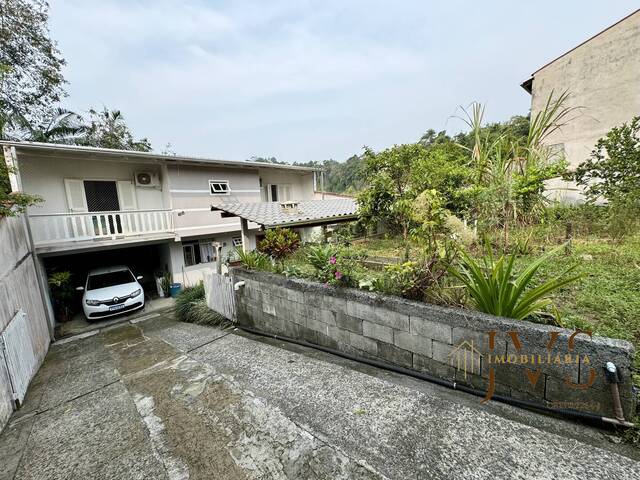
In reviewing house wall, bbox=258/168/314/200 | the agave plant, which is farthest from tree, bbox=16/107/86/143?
the agave plant

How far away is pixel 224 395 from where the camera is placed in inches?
132

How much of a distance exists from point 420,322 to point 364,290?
2.86 ft

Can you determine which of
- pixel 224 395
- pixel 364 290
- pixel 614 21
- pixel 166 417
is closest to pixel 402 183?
pixel 364 290

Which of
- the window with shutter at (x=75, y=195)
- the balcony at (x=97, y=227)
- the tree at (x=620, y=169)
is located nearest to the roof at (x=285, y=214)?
the balcony at (x=97, y=227)

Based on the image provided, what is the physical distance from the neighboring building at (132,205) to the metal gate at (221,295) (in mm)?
1082

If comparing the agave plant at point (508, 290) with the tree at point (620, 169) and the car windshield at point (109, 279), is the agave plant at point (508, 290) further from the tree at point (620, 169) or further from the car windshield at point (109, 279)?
the car windshield at point (109, 279)

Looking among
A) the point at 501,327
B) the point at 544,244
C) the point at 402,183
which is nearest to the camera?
the point at 501,327

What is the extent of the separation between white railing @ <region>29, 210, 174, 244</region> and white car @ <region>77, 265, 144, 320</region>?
59.4 inches

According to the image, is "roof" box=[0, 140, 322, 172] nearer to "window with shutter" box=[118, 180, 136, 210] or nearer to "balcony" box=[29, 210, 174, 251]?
"window with shutter" box=[118, 180, 136, 210]

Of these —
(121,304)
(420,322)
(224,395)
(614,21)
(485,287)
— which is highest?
(614,21)

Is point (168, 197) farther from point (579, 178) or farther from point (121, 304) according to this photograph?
point (579, 178)

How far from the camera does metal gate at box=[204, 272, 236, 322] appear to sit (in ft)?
20.7

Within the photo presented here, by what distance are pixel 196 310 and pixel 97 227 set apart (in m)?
4.30

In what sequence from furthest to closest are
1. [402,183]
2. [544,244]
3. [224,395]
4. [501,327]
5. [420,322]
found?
[402,183] → [544,244] → [224,395] → [420,322] → [501,327]
